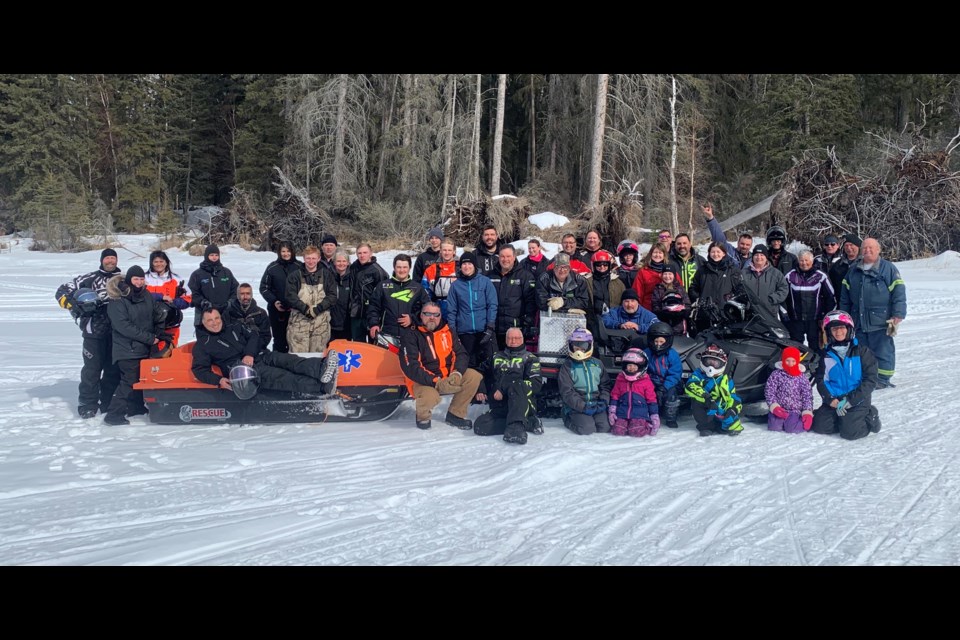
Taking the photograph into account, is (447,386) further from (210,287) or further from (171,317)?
(210,287)

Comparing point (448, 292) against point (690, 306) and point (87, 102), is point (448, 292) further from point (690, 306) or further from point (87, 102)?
point (87, 102)

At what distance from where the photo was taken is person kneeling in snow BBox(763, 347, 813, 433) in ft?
19.5

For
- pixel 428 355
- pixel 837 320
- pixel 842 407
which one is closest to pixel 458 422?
pixel 428 355

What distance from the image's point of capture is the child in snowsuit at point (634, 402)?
591 cm

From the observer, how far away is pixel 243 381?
6234 millimetres

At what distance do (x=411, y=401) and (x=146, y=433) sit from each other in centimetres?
243

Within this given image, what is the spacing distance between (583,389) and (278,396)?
266 cm

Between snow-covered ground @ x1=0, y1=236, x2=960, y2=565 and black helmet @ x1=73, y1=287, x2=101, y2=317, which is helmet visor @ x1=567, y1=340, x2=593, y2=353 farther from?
black helmet @ x1=73, y1=287, x2=101, y2=317

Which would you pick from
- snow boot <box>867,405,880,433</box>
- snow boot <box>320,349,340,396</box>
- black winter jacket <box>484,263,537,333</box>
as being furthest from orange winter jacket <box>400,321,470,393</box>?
snow boot <box>867,405,880,433</box>

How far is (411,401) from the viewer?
24.0 feet

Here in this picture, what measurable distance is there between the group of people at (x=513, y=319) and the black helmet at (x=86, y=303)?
18mm

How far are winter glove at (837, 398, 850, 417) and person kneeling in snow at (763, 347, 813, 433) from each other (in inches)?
8.3

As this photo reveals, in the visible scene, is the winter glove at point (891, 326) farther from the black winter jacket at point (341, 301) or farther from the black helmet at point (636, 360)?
the black winter jacket at point (341, 301)
